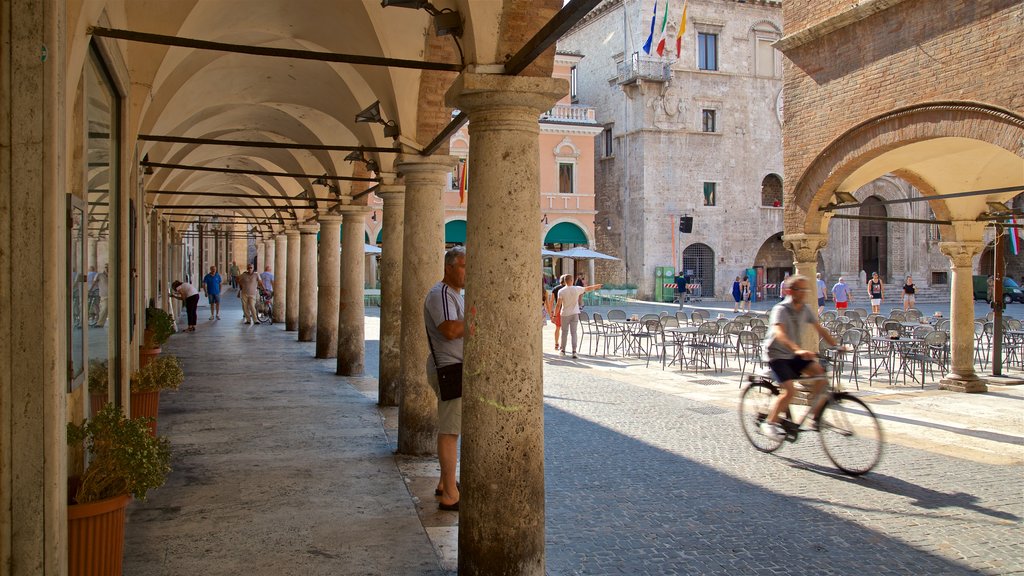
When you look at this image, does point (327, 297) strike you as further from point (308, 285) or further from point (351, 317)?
point (308, 285)

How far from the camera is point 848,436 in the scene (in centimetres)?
689

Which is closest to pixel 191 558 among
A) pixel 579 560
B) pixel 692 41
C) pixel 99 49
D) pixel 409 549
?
pixel 409 549

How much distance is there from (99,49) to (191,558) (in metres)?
3.20

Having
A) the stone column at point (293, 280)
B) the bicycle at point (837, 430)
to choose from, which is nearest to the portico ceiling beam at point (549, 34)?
the bicycle at point (837, 430)

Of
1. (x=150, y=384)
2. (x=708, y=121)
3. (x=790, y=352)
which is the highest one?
(x=708, y=121)

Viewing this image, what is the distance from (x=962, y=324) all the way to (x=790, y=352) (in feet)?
21.7

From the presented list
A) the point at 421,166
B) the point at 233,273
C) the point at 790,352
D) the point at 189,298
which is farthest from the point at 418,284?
the point at 233,273

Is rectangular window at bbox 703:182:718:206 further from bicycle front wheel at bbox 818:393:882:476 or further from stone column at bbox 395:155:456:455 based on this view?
stone column at bbox 395:155:456:455

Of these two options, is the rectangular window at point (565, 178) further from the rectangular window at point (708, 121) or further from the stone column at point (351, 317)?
the stone column at point (351, 317)

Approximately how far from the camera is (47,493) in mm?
3266

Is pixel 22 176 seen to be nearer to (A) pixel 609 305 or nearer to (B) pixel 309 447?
(B) pixel 309 447

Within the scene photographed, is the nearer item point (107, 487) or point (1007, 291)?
point (107, 487)

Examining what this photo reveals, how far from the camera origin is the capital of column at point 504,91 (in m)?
4.30

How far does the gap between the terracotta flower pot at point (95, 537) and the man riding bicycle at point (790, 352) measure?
5.26m
